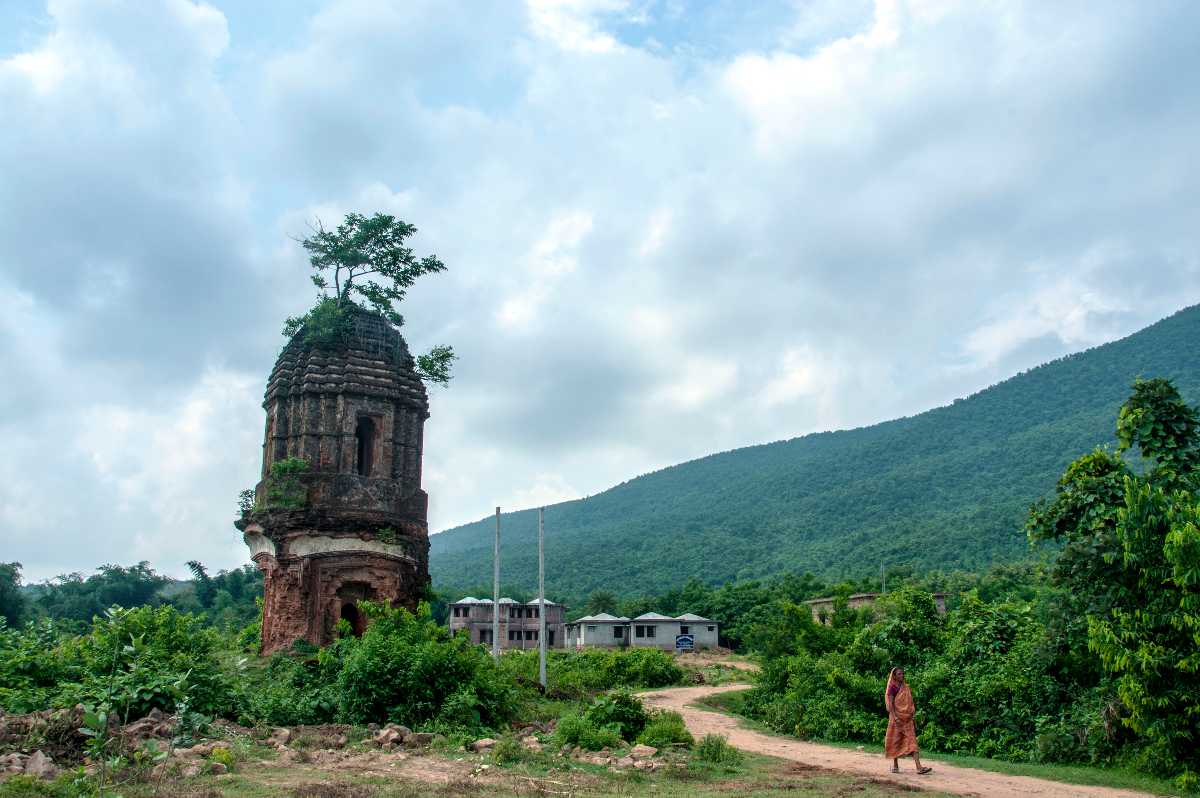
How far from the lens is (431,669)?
49.3 ft

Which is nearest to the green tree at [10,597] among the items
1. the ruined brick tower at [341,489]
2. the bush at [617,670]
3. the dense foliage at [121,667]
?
the bush at [617,670]

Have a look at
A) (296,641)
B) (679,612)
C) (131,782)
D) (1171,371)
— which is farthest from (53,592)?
(1171,371)

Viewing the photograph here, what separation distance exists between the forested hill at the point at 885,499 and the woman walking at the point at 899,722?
54.3 meters

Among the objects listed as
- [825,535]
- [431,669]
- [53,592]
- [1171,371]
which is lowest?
[431,669]

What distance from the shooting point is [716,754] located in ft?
40.6

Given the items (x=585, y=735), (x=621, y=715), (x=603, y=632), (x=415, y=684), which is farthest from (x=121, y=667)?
(x=603, y=632)

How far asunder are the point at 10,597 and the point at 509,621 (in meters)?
26.7

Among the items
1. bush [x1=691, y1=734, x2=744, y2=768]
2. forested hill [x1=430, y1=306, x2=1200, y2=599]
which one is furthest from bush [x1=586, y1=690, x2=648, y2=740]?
forested hill [x1=430, y1=306, x2=1200, y2=599]

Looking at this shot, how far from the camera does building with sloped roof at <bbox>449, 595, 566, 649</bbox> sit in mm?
55028

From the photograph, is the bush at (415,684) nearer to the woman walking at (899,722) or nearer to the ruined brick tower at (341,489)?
the ruined brick tower at (341,489)

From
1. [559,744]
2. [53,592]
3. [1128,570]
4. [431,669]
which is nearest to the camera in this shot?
[1128,570]

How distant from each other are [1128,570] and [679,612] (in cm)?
4808

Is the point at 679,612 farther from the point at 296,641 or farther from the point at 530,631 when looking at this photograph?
the point at 296,641

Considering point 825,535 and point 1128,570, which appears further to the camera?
point 825,535
